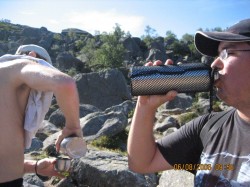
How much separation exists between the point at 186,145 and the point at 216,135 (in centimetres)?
34

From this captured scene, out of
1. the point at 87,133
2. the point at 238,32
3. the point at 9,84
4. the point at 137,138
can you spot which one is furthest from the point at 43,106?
the point at 87,133

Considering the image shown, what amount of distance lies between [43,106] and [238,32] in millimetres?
1661

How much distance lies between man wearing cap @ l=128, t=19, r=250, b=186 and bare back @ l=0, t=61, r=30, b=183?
921 mm

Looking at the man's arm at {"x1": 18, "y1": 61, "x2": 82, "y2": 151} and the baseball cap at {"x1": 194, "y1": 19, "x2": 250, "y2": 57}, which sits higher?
the baseball cap at {"x1": 194, "y1": 19, "x2": 250, "y2": 57}

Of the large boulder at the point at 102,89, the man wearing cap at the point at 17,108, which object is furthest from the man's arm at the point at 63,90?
the large boulder at the point at 102,89

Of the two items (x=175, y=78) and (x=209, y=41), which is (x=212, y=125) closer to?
(x=175, y=78)

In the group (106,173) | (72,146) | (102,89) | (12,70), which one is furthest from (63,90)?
(102,89)

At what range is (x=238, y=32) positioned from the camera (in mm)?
2514

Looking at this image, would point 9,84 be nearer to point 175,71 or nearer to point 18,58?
point 18,58

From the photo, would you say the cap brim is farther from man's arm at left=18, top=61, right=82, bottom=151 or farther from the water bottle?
the water bottle

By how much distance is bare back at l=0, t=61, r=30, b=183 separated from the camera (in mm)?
2857

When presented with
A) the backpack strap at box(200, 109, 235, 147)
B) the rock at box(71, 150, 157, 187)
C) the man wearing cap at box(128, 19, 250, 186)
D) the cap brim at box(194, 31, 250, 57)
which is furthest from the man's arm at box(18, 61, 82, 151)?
the rock at box(71, 150, 157, 187)
